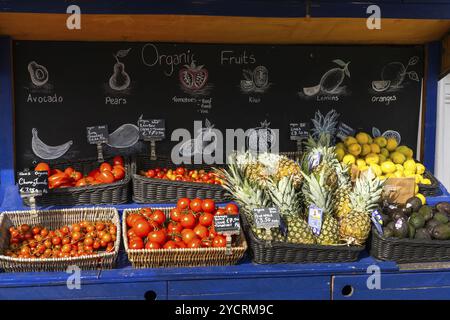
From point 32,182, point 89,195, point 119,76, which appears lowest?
point 89,195

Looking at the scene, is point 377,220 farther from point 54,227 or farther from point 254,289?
point 54,227

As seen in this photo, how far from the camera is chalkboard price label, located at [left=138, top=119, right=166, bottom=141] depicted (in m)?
4.62

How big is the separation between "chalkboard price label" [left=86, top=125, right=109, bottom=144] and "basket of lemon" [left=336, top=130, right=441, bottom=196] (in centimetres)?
211

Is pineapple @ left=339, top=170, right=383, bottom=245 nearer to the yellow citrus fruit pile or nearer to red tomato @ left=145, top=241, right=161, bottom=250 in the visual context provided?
the yellow citrus fruit pile

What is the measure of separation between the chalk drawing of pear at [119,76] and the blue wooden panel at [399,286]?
2525mm

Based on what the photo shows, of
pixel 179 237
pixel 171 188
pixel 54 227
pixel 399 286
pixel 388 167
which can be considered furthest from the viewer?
pixel 388 167

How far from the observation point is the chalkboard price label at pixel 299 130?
477cm

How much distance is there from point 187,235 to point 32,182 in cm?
124

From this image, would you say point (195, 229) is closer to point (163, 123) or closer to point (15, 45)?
point (163, 123)

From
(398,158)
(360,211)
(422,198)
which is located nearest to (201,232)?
(360,211)

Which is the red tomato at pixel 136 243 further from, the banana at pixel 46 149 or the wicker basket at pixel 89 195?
the banana at pixel 46 149

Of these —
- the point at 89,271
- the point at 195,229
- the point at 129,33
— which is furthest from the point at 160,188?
the point at 129,33

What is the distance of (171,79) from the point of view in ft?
15.2

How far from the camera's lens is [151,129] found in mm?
4621
